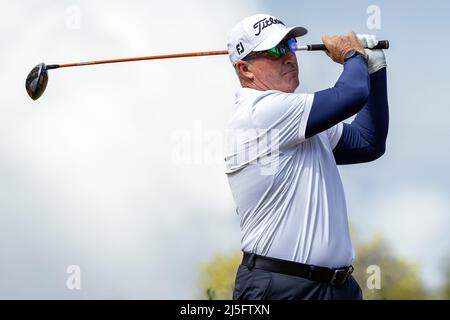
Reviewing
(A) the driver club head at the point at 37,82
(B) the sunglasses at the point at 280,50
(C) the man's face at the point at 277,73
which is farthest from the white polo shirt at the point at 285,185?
(A) the driver club head at the point at 37,82

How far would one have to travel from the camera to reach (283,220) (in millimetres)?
5359

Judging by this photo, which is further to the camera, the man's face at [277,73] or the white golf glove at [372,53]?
the white golf glove at [372,53]

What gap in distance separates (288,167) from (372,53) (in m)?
0.98

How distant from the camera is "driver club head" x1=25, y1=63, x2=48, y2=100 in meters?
6.96

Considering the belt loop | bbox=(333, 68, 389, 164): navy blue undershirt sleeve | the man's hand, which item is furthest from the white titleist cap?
the belt loop

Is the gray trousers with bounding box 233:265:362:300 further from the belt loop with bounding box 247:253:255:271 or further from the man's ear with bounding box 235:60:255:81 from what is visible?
the man's ear with bounding box 235:60:255:81

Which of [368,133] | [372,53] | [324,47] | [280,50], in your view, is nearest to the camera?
[280,50]

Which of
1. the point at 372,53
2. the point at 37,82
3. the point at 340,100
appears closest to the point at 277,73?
the point at 340,100

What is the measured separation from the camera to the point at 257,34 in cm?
566

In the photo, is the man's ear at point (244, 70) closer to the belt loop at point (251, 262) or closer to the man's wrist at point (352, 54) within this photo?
the man's wrist at point (352, 54)

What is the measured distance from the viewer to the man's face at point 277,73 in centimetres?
562

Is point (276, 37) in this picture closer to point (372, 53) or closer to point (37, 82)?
point (372, 53)
